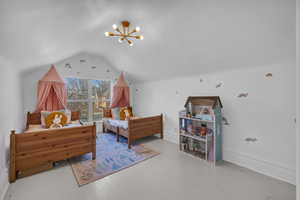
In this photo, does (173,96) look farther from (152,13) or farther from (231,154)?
(152,13)

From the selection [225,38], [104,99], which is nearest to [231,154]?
[225,38]

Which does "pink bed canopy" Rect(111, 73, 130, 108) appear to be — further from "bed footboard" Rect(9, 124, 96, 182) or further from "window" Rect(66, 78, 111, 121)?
"bed footboard" Rect(9, 124, 96, 182)

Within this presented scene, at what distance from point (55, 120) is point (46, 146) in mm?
1142

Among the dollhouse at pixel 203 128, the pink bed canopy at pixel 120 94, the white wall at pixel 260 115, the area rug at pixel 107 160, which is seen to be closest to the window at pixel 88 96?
the pink bed canopy at pixel 120 94

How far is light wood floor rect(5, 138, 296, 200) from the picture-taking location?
5.57 feet

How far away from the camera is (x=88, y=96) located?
4.72m

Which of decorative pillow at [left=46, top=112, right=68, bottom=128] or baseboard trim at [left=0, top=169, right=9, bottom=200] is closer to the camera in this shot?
baseboard trim at [left=0, top=169, right=9, bottom=200]

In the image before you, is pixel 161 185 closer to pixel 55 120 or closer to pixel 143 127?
pixel 143 127

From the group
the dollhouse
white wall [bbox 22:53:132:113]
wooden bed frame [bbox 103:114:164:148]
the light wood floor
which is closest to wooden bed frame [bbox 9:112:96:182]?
the light wood floor

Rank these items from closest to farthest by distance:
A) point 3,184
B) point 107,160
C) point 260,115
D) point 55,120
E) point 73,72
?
point 3,184, point 260,115, point 107,160, point 55,120, point 73,72

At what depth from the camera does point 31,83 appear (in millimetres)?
3631

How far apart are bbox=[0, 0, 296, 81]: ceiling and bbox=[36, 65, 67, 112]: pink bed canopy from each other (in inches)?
55.3

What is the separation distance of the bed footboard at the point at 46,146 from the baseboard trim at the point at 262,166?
288cm

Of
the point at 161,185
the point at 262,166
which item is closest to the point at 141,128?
the point at 161,185
